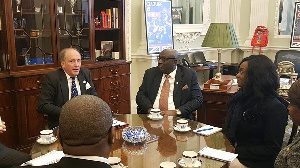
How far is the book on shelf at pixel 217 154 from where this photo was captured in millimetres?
1765

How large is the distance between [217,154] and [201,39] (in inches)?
183

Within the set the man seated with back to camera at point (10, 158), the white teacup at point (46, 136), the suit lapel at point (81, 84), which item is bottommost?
the man seated with back to camera at point (10, 158)

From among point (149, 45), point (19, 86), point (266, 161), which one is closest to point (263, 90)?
point (266, 161)

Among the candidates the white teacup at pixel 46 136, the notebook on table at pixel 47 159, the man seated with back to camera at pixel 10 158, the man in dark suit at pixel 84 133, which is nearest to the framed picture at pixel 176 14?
the man seated with back to camera at pixel 10 158

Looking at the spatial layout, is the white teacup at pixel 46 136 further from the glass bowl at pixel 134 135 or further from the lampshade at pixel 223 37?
the lampshade at pixel 223 37

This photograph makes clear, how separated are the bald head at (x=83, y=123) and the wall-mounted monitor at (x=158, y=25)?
12.7 feet

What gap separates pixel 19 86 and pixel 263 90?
240 centimetres

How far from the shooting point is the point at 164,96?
3.15 meters

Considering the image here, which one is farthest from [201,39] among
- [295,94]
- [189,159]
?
[189,159]

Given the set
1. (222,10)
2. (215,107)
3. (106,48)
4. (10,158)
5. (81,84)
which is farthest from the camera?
(222,10)

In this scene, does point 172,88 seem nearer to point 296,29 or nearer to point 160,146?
point 160,146

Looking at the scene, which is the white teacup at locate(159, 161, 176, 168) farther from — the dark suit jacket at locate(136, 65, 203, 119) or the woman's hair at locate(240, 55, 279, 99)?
the dark suit jacket at locate(136, 65, 203, 119)

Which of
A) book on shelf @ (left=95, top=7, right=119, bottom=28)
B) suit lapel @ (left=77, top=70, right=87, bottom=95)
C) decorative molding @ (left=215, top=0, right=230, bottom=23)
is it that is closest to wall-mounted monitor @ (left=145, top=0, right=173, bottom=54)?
book on shelf @ (left=95, top=7, right=119, bottom=28)

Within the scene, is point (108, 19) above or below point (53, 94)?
above
